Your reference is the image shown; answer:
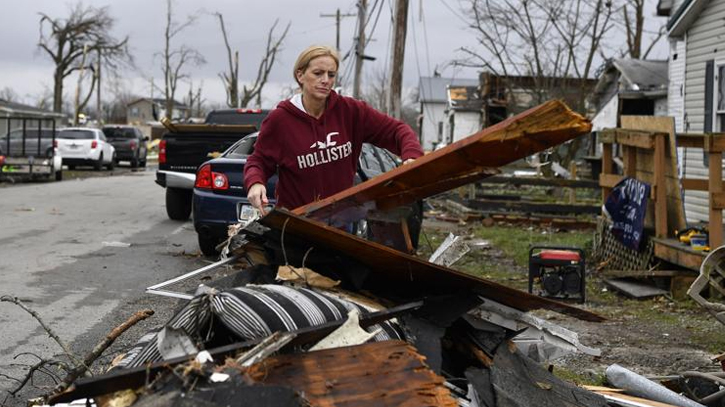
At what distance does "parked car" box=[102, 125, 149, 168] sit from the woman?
38.2 m

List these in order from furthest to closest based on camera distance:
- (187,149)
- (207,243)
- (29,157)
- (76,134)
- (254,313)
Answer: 1. (76,134)
2. (29,157)
3. (187,149)
4. (207,243)
5. (254,313)

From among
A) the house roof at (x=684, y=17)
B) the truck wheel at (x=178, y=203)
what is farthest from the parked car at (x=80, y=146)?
the house roof at (x=684, y=17)

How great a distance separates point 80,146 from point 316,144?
32.5 metres

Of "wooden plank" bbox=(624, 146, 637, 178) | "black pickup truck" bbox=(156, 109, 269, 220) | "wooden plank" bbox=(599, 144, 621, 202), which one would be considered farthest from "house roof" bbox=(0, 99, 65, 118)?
"wooden plank" bbox=(624, 146, 637, 178)

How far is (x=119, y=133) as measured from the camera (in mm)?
43531

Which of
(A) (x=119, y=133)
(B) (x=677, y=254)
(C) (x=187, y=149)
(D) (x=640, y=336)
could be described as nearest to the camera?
(D) (x=640, y=336)

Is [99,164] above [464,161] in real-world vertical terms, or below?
below

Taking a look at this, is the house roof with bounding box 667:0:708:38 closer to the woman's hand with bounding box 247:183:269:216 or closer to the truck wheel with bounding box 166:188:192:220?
the truck wheel with bounding box 166:188:192:220

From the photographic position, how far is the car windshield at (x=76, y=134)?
35812mm

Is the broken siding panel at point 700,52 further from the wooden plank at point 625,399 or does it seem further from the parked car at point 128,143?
the parked car at point 128,143

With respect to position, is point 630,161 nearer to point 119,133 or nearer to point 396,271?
point 396,271

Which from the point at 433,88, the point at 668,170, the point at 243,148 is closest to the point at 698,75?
the point at 668,170

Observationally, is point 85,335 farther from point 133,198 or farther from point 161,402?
point 133,198

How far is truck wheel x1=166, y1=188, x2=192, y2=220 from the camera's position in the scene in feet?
54.0
